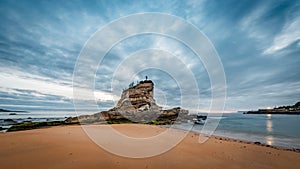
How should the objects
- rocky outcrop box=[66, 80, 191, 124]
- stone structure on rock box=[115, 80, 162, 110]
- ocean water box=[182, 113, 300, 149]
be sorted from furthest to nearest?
stone structure on rock box=[115, 80, 162, 110]
rocky outcrop box=[66, 80, 191, 124]
ocean water box=[182, 113, 300, 149]

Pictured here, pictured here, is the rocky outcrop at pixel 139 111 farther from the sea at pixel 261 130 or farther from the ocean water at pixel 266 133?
the ocean water at pixel 266 133

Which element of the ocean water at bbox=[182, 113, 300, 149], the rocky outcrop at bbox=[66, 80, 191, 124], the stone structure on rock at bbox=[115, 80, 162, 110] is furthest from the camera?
the stone structure on rock at bbox=[115, 80, 162, 110]

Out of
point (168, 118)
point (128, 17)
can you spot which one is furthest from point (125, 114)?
point (128, 17)

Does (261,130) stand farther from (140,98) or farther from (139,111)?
(140,98)

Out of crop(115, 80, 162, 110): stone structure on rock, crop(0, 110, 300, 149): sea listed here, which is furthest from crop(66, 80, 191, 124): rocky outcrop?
crop(0, 110, 300, 149): sea

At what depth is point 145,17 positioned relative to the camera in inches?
391

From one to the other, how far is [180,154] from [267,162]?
273 centimetres

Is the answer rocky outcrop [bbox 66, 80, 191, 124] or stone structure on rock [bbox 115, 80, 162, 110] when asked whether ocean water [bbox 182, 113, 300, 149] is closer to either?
rocky outcrop [bbox 66, 80, 191, 124]

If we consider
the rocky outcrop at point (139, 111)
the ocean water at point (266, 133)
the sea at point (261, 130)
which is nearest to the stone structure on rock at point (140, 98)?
the rocky outcrop at point (139, 111)

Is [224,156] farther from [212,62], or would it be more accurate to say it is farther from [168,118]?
[168,118]

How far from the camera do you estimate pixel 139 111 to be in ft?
94.5

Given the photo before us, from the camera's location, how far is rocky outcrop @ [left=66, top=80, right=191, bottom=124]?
25.8 meters

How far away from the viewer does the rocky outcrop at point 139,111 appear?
1017 inches

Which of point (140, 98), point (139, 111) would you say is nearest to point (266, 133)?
point (139, 111)
